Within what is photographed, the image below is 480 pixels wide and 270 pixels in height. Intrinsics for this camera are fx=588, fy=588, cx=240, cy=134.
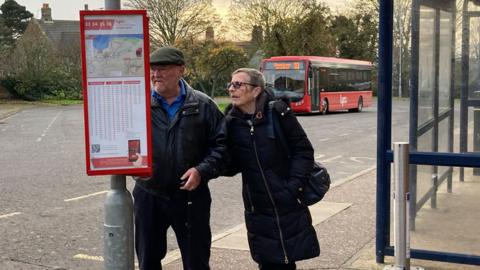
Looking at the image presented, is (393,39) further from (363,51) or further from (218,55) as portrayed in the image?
(363,51)

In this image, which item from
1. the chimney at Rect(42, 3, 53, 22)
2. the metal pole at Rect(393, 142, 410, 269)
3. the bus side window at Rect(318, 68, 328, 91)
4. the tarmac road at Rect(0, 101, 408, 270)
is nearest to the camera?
the metal pole at Rect(393, 142, 410, 269)

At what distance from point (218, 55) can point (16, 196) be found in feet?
102

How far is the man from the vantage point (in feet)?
11.7

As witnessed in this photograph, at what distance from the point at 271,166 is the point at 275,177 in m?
0.07

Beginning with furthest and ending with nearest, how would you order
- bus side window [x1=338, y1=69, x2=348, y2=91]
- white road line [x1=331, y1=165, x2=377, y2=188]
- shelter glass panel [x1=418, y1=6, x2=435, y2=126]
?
1. bus side window [x1=338, y1=69, x2=348, y2=91]
2. white road line [x1=331, y1=165, x2=377, y2=188]
3. shelter glass panel [x1=418, y1=6, x2=435, y2=126]

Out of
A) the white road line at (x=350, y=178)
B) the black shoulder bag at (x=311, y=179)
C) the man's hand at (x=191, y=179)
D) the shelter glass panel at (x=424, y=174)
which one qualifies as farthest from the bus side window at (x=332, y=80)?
the man's hand at (x=191, y=179)

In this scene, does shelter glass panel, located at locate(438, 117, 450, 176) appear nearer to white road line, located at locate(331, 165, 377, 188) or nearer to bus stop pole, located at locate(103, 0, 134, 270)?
white road line, located at locate(331, 165, 377, 188)

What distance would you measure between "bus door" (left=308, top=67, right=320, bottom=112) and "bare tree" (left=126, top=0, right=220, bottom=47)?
1449 cm

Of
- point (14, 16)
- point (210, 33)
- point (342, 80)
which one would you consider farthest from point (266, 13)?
point (14, 16)

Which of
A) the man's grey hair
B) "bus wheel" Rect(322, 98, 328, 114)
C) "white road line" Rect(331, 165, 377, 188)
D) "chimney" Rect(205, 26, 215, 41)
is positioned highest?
"chimney" Rect(205, 26, 215, 41)

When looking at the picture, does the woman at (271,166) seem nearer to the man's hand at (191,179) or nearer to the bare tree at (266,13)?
the man's hand at (191,179)

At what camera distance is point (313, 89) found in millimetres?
28641

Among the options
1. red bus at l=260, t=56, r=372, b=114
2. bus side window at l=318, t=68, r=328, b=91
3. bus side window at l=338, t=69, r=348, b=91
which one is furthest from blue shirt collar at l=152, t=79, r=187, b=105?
bus side window at l=338, t=69, r=348, b=91

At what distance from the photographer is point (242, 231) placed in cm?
612
